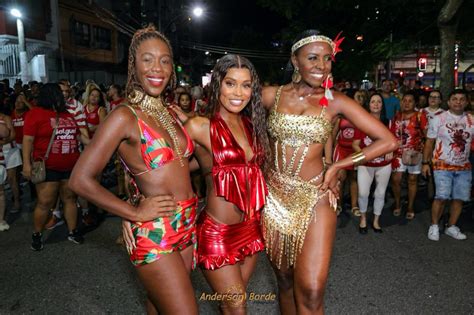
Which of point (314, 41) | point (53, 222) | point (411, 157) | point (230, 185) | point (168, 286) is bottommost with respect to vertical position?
point (53, 222)

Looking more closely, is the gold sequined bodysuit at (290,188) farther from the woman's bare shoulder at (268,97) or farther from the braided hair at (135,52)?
the braided hair at (135,52)

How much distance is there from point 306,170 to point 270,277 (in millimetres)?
2029

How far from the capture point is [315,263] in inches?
107

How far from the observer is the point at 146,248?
7.40 ft

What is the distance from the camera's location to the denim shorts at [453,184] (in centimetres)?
554

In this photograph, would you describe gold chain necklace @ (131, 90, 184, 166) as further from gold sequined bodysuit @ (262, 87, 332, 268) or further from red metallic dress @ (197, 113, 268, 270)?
gold sequined bodysuit @ (262, 87, 332, 268)

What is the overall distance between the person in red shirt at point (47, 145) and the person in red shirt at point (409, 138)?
16.1 feet

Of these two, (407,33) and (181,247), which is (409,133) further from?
(407,33)

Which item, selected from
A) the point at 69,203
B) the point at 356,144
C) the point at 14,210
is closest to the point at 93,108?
the point at 14,210

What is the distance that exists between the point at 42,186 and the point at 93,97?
8.89ft

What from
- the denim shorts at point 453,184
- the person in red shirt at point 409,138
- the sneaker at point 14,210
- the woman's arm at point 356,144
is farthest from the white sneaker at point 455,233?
the sneaker at point 14,210

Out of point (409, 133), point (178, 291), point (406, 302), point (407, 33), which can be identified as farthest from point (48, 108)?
point (407, 33)

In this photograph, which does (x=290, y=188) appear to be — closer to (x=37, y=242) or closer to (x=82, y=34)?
(x=37, y=242)

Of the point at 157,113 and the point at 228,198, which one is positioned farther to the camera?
the point at 228,198
